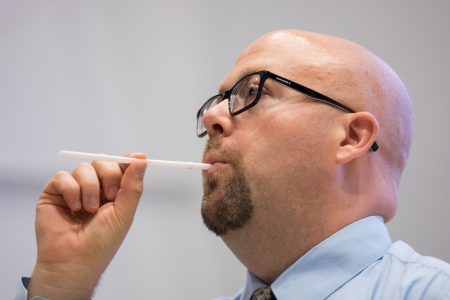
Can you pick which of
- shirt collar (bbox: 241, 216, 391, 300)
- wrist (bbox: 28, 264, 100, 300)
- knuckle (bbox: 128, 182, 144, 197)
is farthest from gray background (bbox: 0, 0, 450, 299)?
shirt collar (bbox: 241, 216, 391, 300)

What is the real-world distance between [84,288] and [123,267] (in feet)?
1.27

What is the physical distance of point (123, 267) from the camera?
3.67ft

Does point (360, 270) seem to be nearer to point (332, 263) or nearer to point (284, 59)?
point (332, 263)

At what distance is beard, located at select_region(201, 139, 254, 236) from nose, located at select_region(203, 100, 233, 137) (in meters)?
0.04

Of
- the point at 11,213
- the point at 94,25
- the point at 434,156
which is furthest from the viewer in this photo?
the point at 434,156

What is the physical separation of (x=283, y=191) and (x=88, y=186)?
0.34 m

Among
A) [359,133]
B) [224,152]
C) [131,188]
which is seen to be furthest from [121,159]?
[359,133]

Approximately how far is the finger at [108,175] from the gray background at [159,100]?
1.27 feet

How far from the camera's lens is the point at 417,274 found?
2.00 ft

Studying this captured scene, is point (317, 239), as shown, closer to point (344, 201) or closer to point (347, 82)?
point (344, 201)

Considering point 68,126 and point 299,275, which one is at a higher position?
point 68,126

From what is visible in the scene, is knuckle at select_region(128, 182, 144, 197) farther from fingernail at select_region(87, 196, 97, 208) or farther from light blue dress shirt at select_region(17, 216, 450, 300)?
A: light blue dress shirt at select_region(17, 216, 450, 300)

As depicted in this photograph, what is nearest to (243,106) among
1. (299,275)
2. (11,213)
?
(299,275)

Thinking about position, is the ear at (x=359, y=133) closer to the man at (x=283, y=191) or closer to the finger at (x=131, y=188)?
the man at (x=283, y=191)
